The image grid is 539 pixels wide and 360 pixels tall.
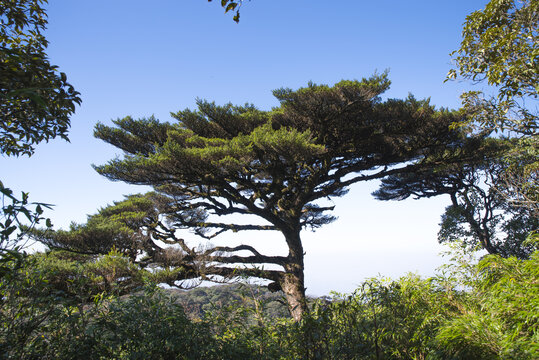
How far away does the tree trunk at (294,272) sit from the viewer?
9.44 meters

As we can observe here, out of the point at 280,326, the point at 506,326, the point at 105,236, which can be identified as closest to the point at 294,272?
the point at 105,236

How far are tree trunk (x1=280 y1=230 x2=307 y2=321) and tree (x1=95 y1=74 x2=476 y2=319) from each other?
3 cm

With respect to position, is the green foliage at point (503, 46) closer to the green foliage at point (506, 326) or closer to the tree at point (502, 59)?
the tree at point (502, 59)

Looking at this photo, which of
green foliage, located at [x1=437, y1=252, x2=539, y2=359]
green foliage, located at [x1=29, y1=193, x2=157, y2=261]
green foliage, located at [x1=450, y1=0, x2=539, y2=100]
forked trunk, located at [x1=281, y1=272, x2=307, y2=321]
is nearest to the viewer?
green foliage, located at [x1=437, y1=252, x2=539, y2=359]

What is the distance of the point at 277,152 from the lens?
8.31m

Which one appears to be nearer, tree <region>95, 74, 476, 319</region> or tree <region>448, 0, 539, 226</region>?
tree <region>448, 0, 539, 226</region>

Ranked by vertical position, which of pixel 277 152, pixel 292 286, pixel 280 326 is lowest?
pixel 280 326

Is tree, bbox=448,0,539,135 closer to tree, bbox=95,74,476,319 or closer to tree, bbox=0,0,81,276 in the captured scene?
tree, bbox=95,74,476,319

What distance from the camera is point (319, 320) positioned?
284 cm

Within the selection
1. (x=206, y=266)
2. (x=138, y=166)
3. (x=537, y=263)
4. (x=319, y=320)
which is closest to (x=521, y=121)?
(x=537, y=263)

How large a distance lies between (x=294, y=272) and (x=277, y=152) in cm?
431

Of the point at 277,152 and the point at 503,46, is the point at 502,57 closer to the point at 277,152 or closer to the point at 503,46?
the point at 503,46

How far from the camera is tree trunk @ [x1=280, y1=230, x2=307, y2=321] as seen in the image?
9441 millimetres

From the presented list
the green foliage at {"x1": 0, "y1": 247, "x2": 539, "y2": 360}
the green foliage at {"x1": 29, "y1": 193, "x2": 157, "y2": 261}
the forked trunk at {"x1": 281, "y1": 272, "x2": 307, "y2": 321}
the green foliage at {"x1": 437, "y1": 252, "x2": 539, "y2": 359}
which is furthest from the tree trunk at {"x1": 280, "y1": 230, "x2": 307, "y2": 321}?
the green foliage at {"x1": 437, "y1": 252, "x2": 539, "y2": 359}
